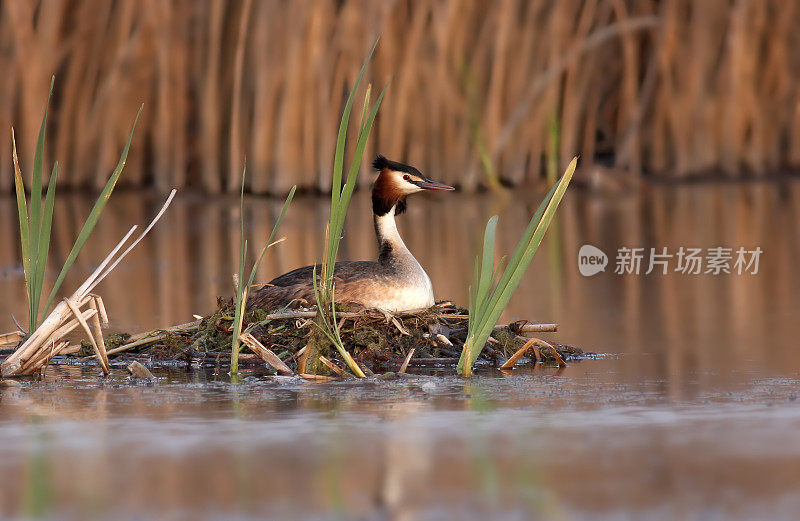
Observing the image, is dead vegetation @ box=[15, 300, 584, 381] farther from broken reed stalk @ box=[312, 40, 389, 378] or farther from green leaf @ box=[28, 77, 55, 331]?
green leaf @ box=[28, 77, 55, 331]

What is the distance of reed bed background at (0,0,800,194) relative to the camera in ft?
49.5

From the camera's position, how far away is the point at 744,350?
20.7ft

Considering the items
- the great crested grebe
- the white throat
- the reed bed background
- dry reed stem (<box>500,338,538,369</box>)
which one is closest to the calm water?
dry reed stem (<box>500,338,538,369</box>)

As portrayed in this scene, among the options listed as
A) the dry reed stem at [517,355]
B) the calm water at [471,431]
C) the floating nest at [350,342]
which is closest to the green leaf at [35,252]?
the calm water at [471,431]

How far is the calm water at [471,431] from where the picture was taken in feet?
12.0

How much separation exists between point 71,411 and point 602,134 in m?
14.6

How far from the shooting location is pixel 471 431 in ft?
14.8

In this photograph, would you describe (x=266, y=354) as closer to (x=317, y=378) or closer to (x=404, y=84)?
(x=317, y=378)

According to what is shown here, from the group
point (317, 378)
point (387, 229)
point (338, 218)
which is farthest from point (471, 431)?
point (387, 229)

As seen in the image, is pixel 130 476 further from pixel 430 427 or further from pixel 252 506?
pixel 430 427

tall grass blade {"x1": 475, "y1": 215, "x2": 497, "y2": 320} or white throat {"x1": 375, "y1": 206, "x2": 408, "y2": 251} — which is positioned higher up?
white throat {"x1": 375, "y1": 206, "x2": 408, "y2": 251}

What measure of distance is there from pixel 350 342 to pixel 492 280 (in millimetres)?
754

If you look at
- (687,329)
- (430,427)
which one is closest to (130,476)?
(430,427)

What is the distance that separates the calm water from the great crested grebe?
78 cm
